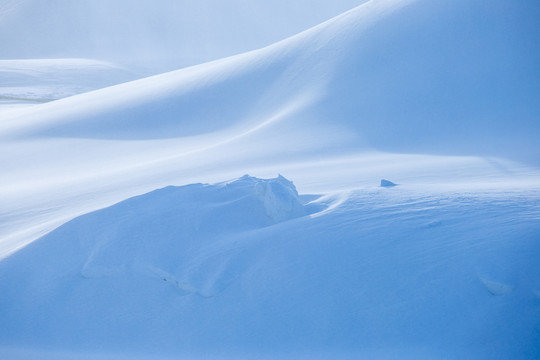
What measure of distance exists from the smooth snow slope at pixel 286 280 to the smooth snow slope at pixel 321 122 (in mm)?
890

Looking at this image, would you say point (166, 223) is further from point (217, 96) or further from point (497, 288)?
point (217, 96)

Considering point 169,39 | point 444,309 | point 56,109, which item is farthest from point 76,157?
point 169,39

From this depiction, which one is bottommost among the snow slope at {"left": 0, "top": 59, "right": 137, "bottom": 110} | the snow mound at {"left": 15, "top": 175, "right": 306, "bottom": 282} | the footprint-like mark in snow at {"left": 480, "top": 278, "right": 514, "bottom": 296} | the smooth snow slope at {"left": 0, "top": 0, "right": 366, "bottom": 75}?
the footprint-like mark in snow at {"left": 480, "top": 278, "right": 514, "bottom": 296}

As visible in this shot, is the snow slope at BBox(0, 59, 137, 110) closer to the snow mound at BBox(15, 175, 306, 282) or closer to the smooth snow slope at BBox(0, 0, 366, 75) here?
the smooth snow slope at BBox(0, 0, 366, 75)

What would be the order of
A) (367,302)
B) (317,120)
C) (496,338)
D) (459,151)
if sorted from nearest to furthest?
(496,338) < (367,302) < (459,151) < (317,120)

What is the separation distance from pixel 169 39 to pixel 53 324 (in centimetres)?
4336

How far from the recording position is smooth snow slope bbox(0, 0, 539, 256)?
5969 millimetres

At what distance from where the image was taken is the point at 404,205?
3.99 m

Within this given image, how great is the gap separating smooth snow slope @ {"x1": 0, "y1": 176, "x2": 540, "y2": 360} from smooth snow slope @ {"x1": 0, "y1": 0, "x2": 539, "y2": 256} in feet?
2.92

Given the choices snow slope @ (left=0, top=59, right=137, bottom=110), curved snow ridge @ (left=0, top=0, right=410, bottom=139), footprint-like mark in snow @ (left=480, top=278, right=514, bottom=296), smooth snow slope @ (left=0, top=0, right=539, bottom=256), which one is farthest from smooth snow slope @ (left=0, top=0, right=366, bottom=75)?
footprint-like mark in snow @ (left=480, top=278, right=514, bottom=296)

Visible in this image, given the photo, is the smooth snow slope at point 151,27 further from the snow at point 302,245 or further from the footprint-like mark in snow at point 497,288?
A: the footprint-like mark in snow at point 497,288

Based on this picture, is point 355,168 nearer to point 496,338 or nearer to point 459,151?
point 459,151

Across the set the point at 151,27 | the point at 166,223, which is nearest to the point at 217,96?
the point at 166,223

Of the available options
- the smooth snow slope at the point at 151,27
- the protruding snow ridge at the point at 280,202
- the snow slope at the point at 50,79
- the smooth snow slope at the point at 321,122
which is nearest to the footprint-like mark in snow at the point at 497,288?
the protruding snow ridge at the point at 280,202
